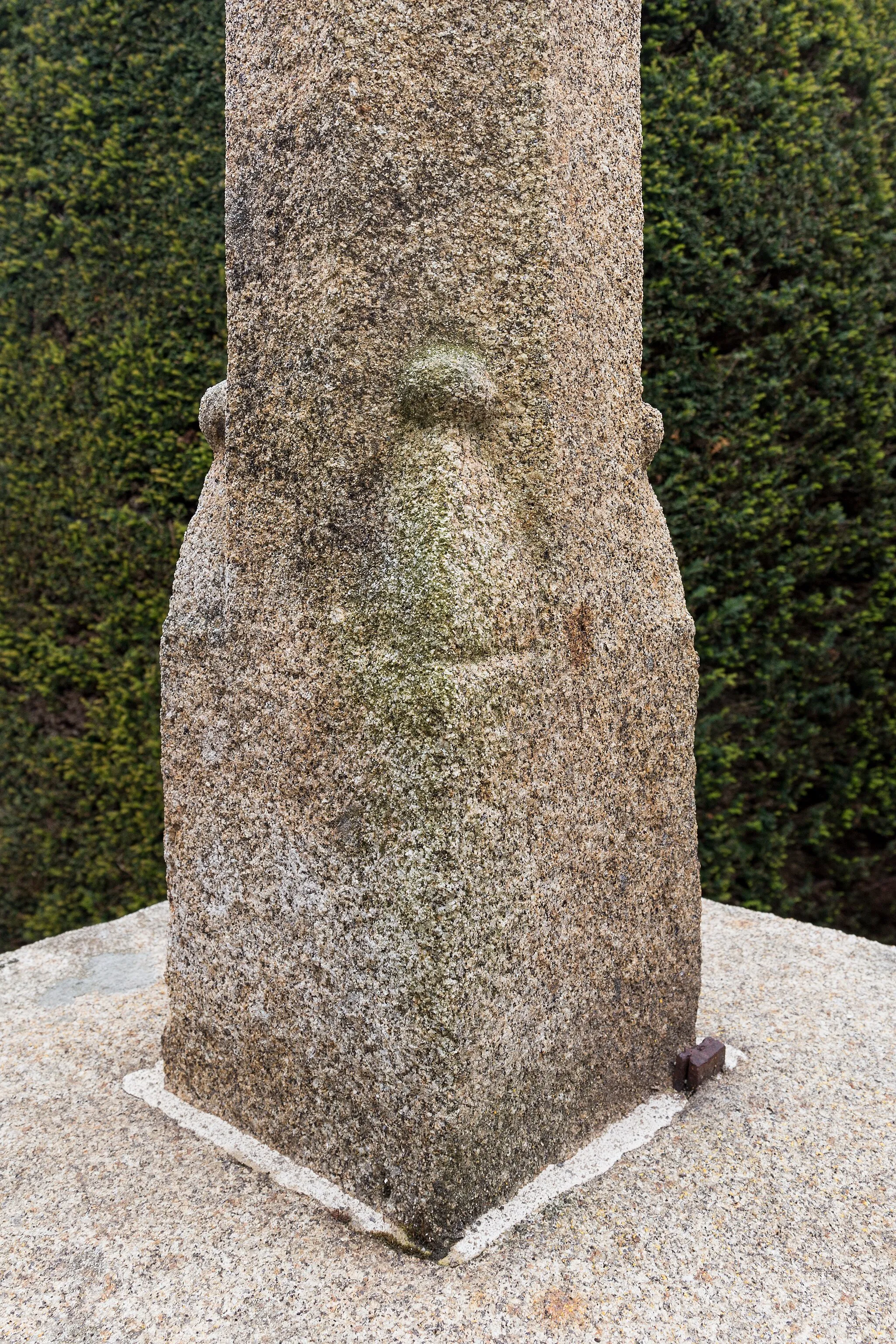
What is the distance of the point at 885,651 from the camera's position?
370 centimetres

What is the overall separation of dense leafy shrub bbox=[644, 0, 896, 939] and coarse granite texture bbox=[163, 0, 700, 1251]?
1.55 metres

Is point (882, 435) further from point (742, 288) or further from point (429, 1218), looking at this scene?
point (429, 1218)

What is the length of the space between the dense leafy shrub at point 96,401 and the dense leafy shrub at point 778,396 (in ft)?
5.26

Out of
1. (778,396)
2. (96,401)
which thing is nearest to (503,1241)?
(778,396)

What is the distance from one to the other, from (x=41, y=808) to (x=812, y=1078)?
2957 millimetres

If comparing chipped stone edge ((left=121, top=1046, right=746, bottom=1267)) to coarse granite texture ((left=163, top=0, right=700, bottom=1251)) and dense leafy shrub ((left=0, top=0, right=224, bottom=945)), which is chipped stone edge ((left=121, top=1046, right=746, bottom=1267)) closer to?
coarse granite texture ((left=163, top=0, right=700, bottom=1251))

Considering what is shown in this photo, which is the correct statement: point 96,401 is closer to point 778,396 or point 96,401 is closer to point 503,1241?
point 778,396

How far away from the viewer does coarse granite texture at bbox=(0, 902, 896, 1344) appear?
1.48 meters

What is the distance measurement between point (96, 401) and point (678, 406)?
2.12 metres

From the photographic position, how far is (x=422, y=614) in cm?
158

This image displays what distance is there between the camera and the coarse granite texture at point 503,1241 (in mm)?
1483

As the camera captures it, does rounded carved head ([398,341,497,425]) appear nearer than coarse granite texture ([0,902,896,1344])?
No

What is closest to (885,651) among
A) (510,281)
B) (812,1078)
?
(812,1078)

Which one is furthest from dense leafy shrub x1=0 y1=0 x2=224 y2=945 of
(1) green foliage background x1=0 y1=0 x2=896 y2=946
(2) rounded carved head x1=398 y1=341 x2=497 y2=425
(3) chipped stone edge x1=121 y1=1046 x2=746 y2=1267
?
(2) rounded carved head x1=398 y1=341 x2=497 y2=425
